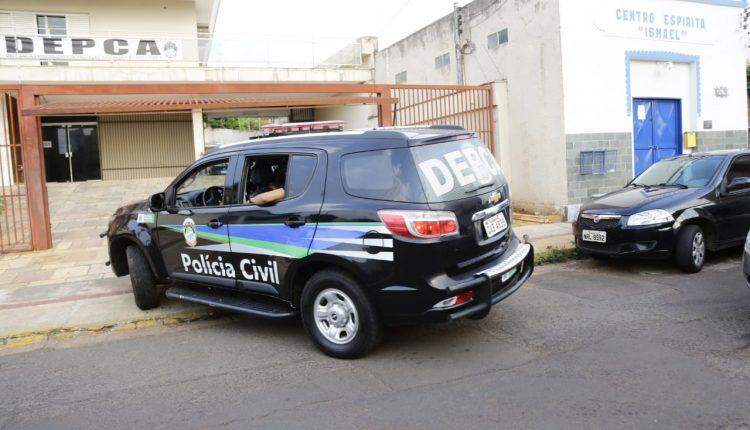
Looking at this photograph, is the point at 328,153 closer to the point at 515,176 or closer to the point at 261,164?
the point at 261,164

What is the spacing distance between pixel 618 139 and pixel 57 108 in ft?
33.5

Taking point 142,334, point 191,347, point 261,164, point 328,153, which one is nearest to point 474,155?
point 328,153

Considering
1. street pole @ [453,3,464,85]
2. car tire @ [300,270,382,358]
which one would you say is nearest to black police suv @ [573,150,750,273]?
car tire @ [300,270,382,358]

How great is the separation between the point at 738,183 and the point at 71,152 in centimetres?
2045

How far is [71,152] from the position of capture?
2039cm

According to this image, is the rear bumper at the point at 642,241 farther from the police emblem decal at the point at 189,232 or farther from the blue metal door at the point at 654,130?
the blue metal door at the point at 654,130

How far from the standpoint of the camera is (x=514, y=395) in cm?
371

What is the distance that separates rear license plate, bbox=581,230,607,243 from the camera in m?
7.13

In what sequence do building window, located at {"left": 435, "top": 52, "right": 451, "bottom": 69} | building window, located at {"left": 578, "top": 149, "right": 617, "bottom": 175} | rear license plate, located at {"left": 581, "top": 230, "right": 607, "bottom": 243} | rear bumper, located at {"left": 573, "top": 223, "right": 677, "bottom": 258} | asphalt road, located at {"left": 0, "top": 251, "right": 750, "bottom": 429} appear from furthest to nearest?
building window, located at {"left": 435, "top": 52, "right": 451, "bottom": 69} → building window, located at {"left": 578, "top": 149, "right": 617, "bottom": 175} → rear license plate, located at {"left": 581, "top": 230, "right": 607, "bottom": 243} → rear bumper, located at {"left": 573, "top": 223, "right": 677, "bottom": 258} → asphalt road, located at {"left": 0, "top": 251, "right": 750, "bottom": 429}

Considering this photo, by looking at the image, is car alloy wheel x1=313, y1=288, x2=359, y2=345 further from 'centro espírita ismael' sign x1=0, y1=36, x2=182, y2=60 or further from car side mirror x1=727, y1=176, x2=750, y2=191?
'centro espírita ismael' sign x1=0, y1=36, x2=182, y2=60

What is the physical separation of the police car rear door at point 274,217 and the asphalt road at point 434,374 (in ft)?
2.25

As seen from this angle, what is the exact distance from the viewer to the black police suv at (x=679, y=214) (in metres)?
6.88

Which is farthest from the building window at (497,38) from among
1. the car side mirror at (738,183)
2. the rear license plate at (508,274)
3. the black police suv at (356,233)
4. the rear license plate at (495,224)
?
the rear license plate at (508,274)

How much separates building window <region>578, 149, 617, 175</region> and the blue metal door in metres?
0.84
